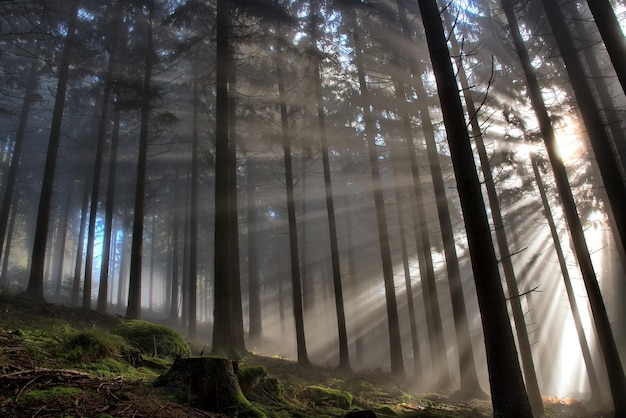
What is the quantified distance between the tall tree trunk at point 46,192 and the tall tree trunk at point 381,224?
417 inches

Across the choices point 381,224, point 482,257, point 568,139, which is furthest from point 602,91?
point 482,257

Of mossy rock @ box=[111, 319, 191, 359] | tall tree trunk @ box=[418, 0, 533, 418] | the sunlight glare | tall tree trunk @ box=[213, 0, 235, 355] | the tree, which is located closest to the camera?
tall tree trunk @ box=[418, 0, 533, 418]

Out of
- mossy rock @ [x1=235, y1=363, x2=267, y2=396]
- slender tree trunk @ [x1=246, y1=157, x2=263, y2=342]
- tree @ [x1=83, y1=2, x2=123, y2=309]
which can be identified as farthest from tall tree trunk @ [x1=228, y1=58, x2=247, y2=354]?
mossy rock @ [x1=235, y1=363, x2=267, y2=396]

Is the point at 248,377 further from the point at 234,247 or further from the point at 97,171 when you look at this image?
the point at 97,171

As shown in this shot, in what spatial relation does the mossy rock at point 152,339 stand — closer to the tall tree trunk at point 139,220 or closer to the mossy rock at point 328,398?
the mossy rock at point 328,398

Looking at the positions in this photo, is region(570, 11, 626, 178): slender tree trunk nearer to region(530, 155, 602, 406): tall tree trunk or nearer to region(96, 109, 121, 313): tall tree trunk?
region(530, 155, 602, 406): tall tree trunk

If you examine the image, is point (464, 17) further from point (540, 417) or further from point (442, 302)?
point (442, 302)

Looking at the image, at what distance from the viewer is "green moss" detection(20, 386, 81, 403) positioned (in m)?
2.84

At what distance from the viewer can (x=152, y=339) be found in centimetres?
659

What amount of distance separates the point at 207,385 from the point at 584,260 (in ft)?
31.9

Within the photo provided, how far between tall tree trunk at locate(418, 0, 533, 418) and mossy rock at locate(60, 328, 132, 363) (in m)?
5.11

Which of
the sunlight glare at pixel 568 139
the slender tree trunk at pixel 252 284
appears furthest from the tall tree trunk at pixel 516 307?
the slender tree trunk at pixel 252 284

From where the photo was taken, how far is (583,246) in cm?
937

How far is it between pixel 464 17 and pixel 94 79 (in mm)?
18636
